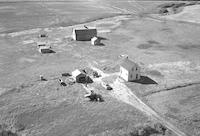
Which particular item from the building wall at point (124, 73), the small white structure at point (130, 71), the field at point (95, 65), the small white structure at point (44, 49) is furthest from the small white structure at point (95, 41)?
the small white structure at point (130, 71)

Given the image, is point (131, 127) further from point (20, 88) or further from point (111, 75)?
point (20, 88)

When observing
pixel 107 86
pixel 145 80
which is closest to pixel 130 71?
pixel 145 80

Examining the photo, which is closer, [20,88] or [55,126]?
[55,126]

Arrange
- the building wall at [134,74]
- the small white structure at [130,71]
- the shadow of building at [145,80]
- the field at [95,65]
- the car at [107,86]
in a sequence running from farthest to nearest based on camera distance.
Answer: the shadow of building at [145,80], the building wall at [134,74], the small white structure at [130,71], the car at [107,86], the field at [95,65]

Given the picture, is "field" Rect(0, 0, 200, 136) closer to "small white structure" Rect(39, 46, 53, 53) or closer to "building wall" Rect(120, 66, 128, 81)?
"small white structure" Rect(39, 46, 53, 53)

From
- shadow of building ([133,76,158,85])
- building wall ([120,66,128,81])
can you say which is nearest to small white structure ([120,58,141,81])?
building wall ([120,66,128,81])

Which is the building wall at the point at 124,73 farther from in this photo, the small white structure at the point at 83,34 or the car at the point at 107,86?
the small white structure at the point at 83,34

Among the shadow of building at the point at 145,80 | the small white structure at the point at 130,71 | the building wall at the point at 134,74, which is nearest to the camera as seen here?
the small white structure at the point at 130,71

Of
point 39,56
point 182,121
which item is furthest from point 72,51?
point 182,121
